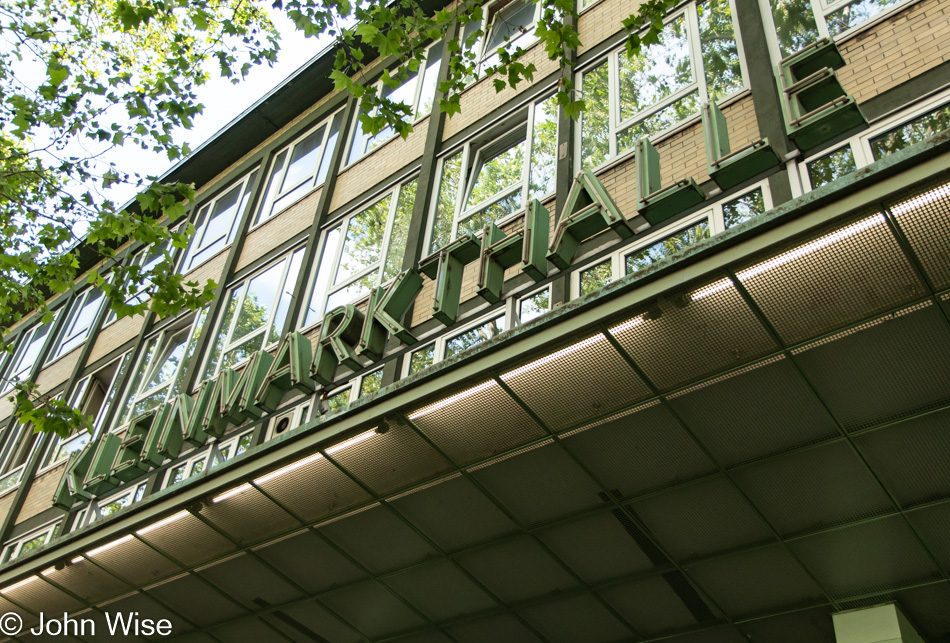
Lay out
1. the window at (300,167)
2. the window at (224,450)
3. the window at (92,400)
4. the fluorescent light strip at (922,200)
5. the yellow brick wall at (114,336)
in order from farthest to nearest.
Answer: the yellow brick wall at (114,336)
the window at (92,400)
the window at (300,167)
the window at (224,450)
the fluorescent light strip at (922,200)

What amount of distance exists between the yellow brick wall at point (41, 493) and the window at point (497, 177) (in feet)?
33.0

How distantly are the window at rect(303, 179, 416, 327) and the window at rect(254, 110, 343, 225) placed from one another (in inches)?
97.5

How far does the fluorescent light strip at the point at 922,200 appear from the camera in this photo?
6.26 metres

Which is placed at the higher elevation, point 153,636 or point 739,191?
point 739,191

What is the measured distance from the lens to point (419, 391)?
855cm

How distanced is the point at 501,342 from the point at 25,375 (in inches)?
809

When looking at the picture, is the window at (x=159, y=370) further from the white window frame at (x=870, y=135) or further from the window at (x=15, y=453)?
the white window frame at (x=870, y=135)

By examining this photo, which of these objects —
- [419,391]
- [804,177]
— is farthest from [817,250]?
[419,391]

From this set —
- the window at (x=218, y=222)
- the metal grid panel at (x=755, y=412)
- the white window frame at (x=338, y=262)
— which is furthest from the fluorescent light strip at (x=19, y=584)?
the metal grid panel at (x=755, y=412)

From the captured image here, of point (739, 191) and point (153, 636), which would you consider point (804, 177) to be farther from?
point (153, 636)

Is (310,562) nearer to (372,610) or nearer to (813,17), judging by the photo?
(372,610)

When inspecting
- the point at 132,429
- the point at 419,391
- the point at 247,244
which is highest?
the point at 247,244

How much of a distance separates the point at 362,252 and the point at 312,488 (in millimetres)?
5838

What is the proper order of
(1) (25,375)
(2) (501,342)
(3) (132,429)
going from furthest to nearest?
1. (1) (25,375)
2. (3) (132,429)
3. (2) (501,342)
